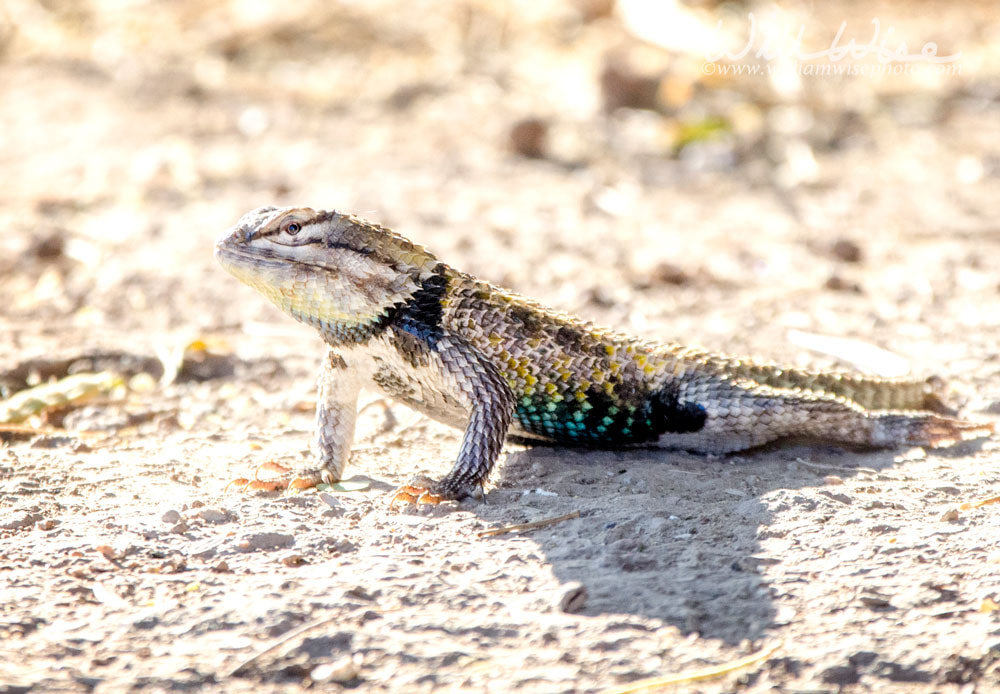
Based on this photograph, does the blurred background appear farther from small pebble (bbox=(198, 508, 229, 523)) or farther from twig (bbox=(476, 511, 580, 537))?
small pebble (bbox=(198, 508, 229, 523))

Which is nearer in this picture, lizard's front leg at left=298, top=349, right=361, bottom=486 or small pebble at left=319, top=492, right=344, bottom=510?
small pebble at left=319, top=492, right=344, bottom=510

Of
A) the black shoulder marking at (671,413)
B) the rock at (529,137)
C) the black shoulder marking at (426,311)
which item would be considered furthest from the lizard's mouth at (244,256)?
the rock at (529,137)

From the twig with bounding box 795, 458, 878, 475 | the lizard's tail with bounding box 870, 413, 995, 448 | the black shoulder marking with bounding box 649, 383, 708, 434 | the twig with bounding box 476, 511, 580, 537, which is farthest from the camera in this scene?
the lizard's tail with bounding box 870, 413, 995, 448

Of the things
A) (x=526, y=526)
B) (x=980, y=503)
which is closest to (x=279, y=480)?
(x=526, y=526)

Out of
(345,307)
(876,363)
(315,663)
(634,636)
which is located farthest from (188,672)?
(876,363)

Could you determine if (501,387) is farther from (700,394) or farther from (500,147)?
(500,147)

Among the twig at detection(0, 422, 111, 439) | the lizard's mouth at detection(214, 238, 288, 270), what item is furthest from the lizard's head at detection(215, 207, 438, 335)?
the twig at detection(0, 422, 111, 439)

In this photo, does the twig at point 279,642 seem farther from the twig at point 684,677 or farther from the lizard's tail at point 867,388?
the lizard's tail at point 867,388

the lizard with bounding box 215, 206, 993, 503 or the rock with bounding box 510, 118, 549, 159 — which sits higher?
the rock with bounding box 510, 118, 549, 159
